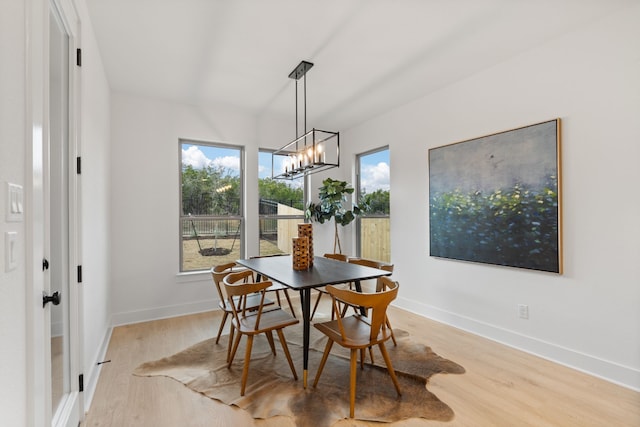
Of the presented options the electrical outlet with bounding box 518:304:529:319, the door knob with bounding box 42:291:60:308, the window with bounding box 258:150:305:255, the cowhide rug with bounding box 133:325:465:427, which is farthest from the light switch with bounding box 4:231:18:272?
the window with bounding box 258:150:305:255

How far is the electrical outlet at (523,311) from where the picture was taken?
2.79 m

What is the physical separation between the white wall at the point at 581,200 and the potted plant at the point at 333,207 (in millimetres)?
1623

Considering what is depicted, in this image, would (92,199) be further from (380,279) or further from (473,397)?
(473,397)

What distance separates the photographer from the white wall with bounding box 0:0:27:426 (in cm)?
88

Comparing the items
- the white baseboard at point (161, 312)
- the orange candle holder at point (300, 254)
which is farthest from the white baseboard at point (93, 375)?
the orange candle holder at point (300, 254)

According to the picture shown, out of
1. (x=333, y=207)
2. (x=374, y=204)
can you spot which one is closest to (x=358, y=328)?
(x=333, y=207)

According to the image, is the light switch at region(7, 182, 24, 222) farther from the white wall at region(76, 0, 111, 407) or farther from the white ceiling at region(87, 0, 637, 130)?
the white ceiling at region(87, 0, 637, 130)

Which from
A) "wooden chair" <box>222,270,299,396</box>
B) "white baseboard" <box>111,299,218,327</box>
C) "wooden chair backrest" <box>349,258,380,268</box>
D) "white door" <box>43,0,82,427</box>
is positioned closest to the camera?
"white door" <box>43,0,82,427</box>

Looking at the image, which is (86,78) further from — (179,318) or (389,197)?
(389,197)

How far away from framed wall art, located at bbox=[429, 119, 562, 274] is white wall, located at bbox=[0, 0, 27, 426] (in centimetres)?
332

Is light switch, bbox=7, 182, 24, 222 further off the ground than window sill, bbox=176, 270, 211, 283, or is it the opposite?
light switch, bbox=7, 182, 24, 222

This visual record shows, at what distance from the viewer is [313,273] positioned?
105 inches

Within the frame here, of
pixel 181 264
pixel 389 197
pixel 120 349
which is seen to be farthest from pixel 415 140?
pixel 120 349

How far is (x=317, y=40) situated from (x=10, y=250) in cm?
244
